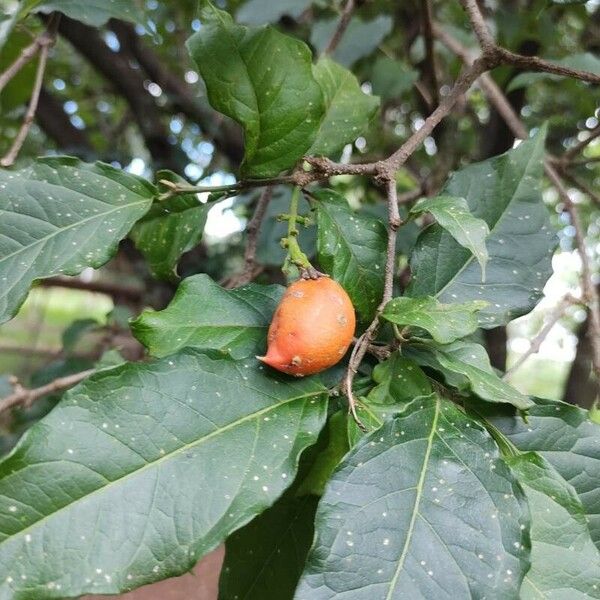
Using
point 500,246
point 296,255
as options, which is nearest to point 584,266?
point 500,246

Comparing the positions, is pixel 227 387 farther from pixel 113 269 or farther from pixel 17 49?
pixel 113 269

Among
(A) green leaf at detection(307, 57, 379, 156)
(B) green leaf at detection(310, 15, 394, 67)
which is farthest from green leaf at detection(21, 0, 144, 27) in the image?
(B) green leaf at detection(310, 15, 394, 67)

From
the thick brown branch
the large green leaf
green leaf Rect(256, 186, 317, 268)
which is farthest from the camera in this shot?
the thick brown branch

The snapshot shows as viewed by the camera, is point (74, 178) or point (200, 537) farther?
point (74, 178)

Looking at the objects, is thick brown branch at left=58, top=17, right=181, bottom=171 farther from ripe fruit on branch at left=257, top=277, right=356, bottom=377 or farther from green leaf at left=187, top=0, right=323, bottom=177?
ripe fruit on branch at left=257, top=277, right=356, bottom=377

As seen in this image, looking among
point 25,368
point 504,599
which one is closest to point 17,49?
point 504,599

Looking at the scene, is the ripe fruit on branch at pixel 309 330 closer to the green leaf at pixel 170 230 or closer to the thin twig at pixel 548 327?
the green leaf at pixel 170 230

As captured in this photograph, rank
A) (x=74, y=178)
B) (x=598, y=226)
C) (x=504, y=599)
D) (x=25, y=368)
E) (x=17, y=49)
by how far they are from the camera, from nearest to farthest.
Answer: (x=504, y=599) → (x=74, y=178) → (x=17, y=49) → (x=598, y=226) → (x=25, y=368)
